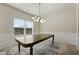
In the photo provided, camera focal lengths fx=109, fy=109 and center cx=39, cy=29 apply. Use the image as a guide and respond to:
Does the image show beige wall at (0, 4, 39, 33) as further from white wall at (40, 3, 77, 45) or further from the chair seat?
the chair seat

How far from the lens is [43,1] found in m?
1.71

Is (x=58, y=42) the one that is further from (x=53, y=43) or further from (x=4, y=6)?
(x=4, y=6)

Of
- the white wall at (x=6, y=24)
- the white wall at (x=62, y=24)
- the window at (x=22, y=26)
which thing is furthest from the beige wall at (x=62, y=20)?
the white wall at (x=6, y=24)

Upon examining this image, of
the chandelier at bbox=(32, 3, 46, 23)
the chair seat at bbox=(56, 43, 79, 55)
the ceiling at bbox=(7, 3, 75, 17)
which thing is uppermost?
the ceiling at bbox=(7, 3, 75, 17)

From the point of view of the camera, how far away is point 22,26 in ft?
5.55

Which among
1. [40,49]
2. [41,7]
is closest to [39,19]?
[41,7]

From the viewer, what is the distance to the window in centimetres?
167

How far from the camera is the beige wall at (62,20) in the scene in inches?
64.9

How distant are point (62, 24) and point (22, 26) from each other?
62 centimetres

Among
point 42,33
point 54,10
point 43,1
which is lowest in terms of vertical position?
point 42,33

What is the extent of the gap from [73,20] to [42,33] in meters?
0.51

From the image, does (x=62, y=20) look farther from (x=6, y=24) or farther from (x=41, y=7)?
(x=6, y=24)

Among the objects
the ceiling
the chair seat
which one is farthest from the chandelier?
the chair seat

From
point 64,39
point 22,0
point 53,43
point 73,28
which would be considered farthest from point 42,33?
point 22,0
